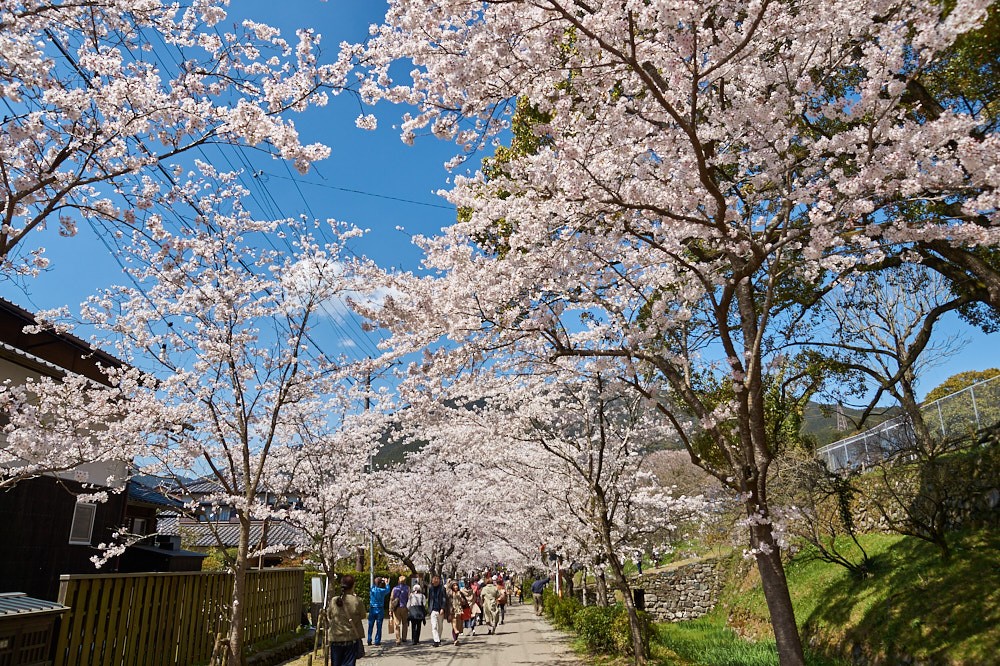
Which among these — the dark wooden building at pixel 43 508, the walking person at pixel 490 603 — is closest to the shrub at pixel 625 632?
the walking person at pixel 490 603

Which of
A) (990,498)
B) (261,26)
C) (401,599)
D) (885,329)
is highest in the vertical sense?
(885,329)

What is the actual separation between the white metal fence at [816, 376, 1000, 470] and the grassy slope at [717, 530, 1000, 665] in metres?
2.42

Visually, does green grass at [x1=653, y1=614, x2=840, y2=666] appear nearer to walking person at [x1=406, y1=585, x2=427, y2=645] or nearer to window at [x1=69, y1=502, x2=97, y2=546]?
walking person at [x1=406, y1=585, x2=427, y2=645]

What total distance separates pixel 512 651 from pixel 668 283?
9.96m

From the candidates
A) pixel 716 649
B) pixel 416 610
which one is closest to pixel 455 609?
pixel 416 610

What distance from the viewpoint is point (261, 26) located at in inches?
200

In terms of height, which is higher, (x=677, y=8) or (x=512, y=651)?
(x=677, y=8)

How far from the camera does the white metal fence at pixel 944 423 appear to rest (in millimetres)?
12789

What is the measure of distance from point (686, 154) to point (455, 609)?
13.0m

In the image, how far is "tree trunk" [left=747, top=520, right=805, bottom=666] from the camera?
5152mm

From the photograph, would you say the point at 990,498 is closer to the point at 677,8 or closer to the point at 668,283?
the point at 668,283

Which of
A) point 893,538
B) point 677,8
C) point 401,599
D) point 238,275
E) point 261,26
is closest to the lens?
point 677,8

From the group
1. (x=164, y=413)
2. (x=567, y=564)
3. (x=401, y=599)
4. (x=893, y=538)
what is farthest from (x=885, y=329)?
(x=164, y=413)

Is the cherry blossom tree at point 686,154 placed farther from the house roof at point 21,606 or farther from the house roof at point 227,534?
the house roof at point 227,534
